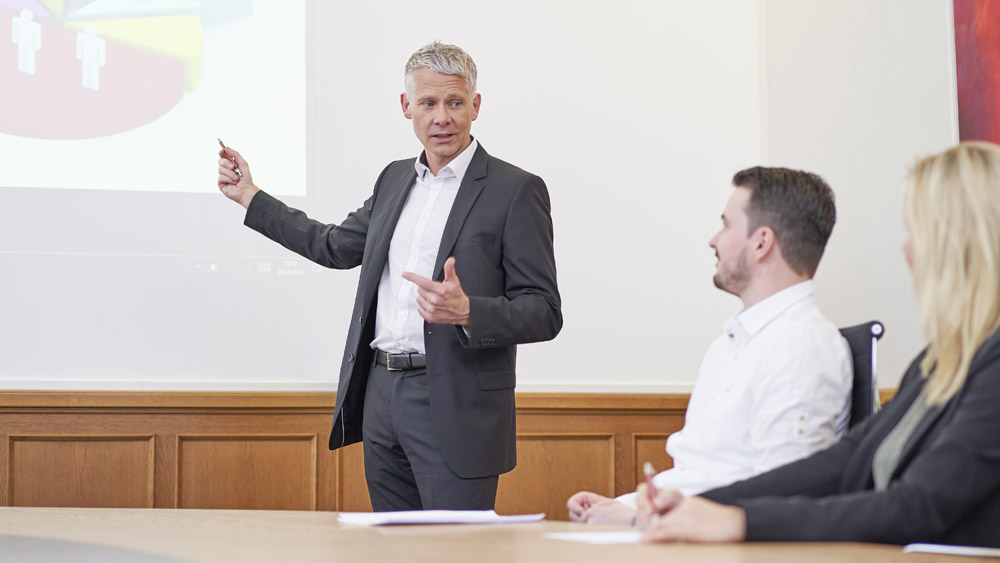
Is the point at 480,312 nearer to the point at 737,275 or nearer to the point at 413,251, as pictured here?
the point at 413,251

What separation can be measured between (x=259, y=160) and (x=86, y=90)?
0.66 meters

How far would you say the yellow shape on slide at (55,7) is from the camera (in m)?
3.44

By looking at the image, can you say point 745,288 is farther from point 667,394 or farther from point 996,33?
point 667,394

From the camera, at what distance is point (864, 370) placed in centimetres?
170

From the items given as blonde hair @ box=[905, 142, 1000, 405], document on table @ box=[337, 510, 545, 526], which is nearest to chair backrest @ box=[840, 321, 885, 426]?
blonde hair @ box=[905, 142, 1000, 405]

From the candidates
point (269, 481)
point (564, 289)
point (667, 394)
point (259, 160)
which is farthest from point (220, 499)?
point (667, 394)

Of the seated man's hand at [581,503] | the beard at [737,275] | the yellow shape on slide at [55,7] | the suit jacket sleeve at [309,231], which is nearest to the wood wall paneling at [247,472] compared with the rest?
the suit jacket sleeve at [309,231]

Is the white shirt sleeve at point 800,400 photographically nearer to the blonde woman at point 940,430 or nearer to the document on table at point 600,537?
the blonde woman at point 940,430

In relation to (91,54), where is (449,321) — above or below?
below

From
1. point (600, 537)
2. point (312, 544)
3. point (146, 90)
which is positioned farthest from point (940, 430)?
point (146, 90)

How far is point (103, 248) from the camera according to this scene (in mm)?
3510

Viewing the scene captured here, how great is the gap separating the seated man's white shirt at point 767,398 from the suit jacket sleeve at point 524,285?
1.80 ft

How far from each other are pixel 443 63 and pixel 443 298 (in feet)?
2.44

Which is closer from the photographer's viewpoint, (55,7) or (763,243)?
(763,243)
